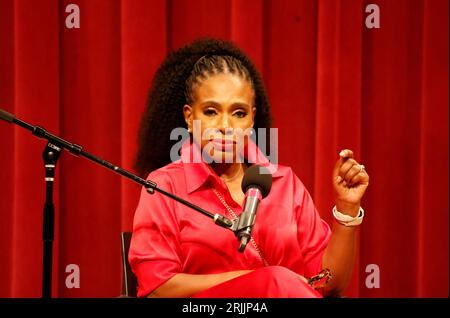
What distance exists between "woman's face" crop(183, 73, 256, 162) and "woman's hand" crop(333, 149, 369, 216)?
0.83 ft

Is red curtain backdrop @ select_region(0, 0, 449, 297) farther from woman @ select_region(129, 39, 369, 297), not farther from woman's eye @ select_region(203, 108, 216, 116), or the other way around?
woman's eye @ select_region(203, 108, 216, 116)

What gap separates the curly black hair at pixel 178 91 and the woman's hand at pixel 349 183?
1.12 ft

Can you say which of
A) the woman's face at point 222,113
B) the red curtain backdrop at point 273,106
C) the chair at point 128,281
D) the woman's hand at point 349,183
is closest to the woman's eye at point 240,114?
the woman's face at point 222,113

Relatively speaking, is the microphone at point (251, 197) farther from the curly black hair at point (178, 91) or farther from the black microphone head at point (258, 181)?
the curly black hair at point (178, 91)

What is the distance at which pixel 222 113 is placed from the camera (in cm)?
140

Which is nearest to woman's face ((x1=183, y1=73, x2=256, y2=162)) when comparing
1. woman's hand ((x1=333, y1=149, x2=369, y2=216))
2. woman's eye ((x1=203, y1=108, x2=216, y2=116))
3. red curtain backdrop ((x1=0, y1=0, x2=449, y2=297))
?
woman's eye ((x1=203, y1=108, x2=216, y2=116))

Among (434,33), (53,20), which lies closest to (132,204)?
(53,20)

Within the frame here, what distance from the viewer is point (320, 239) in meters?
1.47

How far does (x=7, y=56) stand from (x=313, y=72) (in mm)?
996

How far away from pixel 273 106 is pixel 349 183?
2.47 ft

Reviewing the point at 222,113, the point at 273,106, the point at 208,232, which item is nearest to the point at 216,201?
the point at 208,232

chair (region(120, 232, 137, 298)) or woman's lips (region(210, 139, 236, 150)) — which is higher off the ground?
woman's lips (region(210, 139, 236, 150))

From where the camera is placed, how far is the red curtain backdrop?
74.7 inches

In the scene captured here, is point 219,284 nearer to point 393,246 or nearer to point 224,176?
point 224,176
